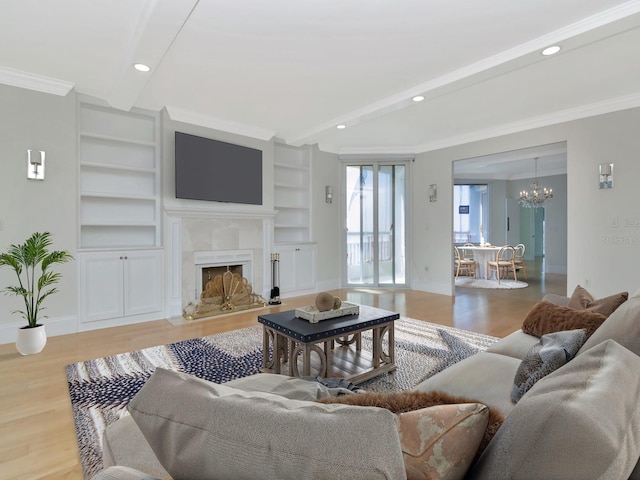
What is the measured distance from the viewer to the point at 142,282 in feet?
14.2

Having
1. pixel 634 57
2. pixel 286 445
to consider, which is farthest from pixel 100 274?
pixel 634 57

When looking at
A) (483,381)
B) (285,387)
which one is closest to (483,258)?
(483,381)

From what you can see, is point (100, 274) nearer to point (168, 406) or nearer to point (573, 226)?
point (168, 406)

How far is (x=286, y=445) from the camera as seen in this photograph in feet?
1.86

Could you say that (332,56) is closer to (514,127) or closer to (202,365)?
(202,365)

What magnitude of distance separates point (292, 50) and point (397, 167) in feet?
13.9

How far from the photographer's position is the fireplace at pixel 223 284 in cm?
477

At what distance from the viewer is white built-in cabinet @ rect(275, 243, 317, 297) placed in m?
5.95

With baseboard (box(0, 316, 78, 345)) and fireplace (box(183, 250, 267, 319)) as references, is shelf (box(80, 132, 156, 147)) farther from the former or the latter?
baseboard (box(0, 316, 78, 345))

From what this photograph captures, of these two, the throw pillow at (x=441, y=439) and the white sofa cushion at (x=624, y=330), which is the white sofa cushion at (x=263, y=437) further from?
the white sofa cushion at (x=624, y=330)

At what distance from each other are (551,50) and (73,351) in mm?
4972

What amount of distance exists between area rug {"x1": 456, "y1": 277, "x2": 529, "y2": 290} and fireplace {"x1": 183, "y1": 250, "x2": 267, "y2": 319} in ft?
14.5

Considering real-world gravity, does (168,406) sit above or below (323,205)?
below

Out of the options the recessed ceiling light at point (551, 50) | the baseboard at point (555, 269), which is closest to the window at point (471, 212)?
the baseboard at point (555, 269)
